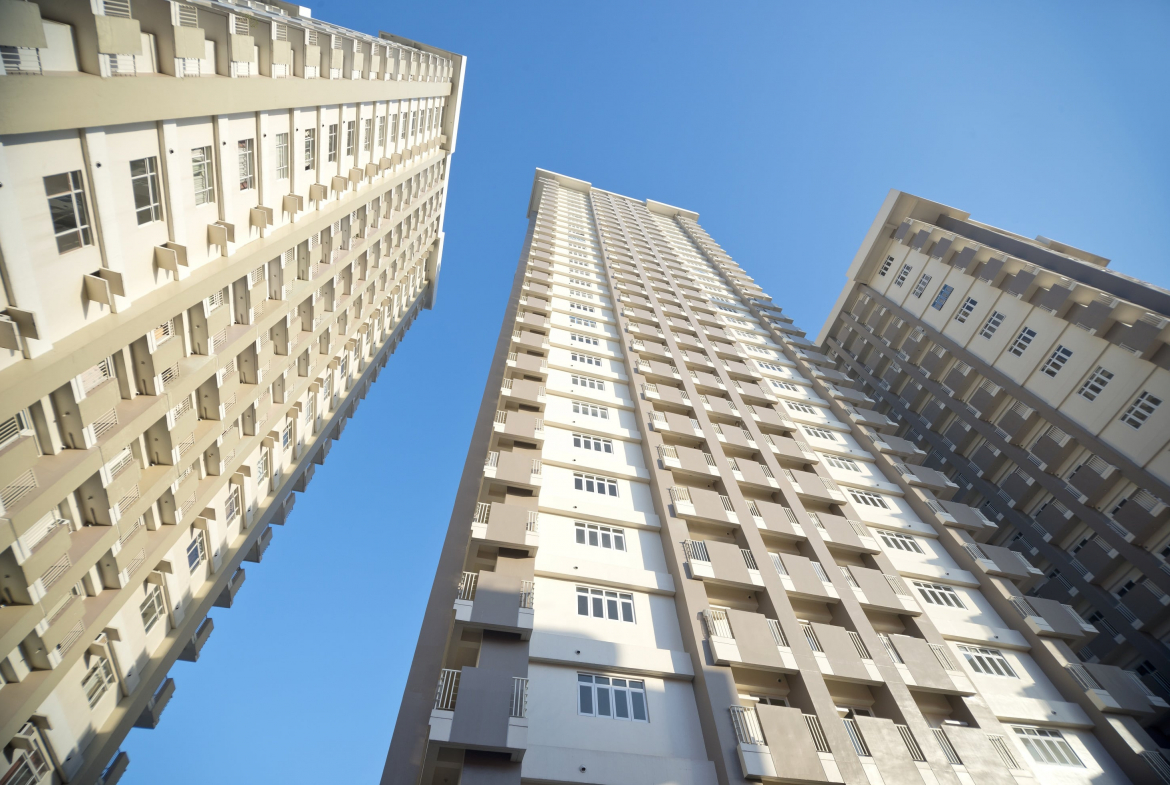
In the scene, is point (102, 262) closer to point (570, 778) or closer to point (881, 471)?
point (570, 778)

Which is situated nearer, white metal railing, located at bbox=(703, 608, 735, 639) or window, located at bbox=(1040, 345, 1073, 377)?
white metal railing, located at bbox=(703, 608, 735, 639)

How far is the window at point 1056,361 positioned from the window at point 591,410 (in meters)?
25.3

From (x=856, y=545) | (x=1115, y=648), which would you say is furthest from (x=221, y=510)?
(x=1115, y=648)

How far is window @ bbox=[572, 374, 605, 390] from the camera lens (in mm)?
27161

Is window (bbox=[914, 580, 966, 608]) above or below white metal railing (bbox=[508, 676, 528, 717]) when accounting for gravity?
below

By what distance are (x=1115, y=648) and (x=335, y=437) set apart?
137 feet

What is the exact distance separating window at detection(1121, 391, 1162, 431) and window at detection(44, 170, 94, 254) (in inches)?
1537

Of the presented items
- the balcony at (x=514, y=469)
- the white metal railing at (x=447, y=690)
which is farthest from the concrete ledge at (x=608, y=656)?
the balcony at (x=514, y=469)

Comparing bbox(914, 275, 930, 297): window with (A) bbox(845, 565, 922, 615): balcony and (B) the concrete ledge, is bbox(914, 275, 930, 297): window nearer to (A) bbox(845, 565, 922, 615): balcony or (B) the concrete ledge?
(A) bbox(845, 565, 922, 615): balcony

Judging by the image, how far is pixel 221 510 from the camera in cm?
1783

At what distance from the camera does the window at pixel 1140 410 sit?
22.8 metres

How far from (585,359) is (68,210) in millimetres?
22485

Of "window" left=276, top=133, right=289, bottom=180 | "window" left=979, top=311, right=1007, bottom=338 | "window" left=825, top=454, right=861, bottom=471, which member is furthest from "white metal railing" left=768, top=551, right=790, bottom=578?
"window" left=979, top=311, right=1007, bottom=338

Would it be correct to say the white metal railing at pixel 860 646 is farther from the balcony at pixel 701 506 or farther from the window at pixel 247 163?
the window at pixel 247 163
